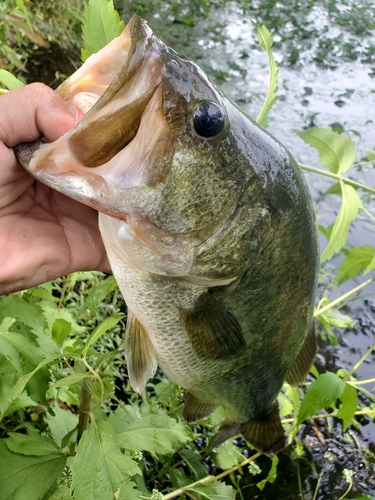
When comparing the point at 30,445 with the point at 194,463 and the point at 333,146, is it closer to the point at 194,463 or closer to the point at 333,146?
the point at 194,463

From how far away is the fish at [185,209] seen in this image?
1160 mm

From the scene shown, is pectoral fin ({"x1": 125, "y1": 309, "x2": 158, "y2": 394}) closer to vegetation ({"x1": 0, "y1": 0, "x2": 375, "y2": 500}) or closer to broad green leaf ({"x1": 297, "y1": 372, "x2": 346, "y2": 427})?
vegetation ({"x1": 0, "y1": 0, "x2": 375, "y2": 500})

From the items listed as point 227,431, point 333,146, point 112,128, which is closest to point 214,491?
point 227,431

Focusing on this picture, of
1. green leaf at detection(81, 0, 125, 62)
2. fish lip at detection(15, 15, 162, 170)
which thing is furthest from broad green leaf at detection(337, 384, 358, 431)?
green leaf at detection(81, 0, 125, 62)

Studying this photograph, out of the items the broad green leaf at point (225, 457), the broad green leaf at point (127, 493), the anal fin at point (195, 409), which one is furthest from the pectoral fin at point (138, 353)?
the broad green leaf at point (225, 457)

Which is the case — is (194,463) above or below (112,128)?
below

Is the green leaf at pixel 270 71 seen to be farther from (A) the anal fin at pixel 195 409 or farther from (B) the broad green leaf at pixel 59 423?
(B) the broad green leaf at pixel 59 423

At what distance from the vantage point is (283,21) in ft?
30.2

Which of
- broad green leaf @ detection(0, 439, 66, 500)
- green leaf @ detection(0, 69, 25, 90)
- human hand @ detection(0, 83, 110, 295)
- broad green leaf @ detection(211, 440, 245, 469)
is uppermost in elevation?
green leaf @ detection(0, 69, 25, 90)


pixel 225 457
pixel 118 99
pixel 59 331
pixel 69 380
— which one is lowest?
pixel 225 457

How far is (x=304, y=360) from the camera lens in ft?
6.56

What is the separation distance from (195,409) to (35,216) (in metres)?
1.08

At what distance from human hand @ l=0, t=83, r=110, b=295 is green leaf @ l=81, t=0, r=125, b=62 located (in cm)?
17

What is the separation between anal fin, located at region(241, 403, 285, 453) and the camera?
2.19 m
